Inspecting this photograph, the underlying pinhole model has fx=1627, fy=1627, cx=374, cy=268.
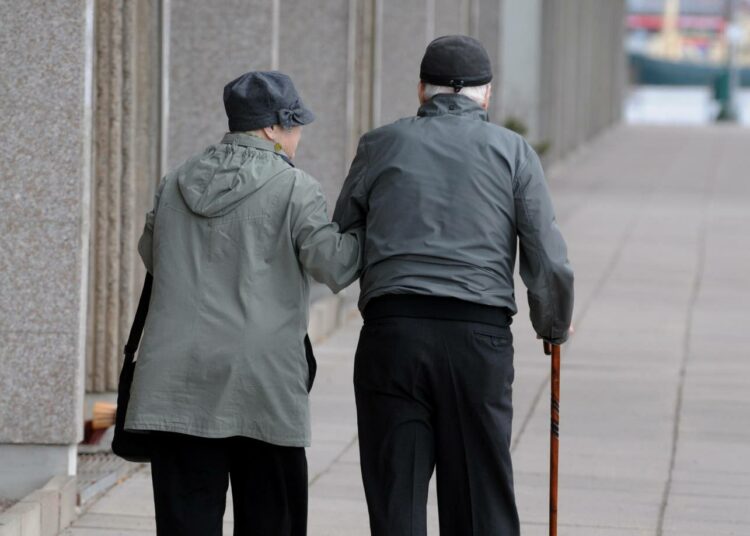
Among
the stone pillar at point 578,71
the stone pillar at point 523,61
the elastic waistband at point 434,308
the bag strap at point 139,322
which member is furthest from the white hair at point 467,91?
the stone pillar at point 578,71

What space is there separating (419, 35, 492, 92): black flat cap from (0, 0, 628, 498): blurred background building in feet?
5.78

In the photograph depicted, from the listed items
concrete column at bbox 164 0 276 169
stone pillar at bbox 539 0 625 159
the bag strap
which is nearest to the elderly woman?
the bag strap

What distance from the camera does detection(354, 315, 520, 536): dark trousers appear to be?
4.32 meters

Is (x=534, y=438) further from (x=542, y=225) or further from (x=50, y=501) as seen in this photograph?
(x=542, y=225)

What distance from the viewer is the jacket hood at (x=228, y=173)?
Answer: 4207 mm

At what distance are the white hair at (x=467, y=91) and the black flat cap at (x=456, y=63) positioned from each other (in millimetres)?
11

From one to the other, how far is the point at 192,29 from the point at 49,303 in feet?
11.3

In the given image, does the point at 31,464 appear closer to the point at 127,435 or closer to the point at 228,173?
the point at 127,435

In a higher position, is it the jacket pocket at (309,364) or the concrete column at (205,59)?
the concrete column at (205,59)

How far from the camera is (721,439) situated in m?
7.66

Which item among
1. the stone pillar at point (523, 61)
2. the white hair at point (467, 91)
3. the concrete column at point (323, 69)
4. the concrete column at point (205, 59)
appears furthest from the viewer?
the stone pillar at point (523, 61)

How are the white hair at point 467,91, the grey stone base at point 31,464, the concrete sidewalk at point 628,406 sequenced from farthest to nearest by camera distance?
the concrete sidewalk at point 628,406 < the grey stone base at point 31,464 < the white hair at point 467,91

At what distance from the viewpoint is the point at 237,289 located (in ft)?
13.8

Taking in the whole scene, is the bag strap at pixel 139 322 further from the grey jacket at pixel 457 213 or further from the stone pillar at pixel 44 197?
the stone pillar at pixel 44 197
